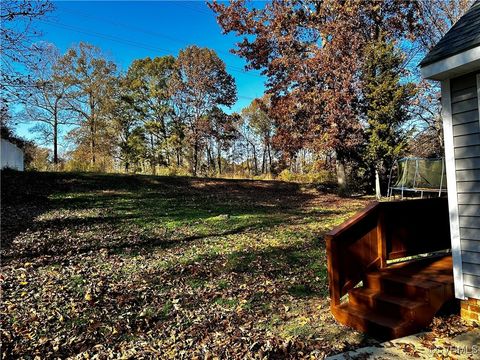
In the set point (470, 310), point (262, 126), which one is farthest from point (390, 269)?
point (262, 126)

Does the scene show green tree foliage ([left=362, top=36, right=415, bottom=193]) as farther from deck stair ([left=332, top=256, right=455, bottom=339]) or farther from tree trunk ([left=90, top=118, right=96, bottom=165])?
tree trunk ([left=90, top=118, right=96, bottom=165])

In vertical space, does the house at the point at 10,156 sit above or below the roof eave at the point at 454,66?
above

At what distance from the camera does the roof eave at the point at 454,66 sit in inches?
118

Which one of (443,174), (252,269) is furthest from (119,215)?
(443,174)

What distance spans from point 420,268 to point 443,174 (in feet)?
15.3

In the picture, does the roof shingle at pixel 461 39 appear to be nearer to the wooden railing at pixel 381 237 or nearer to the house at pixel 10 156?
the wooden railing at pixel 381 237

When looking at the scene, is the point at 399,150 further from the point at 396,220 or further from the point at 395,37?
the point at 396,220

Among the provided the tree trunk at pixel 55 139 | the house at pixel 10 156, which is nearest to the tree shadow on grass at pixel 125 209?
the house at pixel 10 156

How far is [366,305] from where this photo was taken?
367 cm

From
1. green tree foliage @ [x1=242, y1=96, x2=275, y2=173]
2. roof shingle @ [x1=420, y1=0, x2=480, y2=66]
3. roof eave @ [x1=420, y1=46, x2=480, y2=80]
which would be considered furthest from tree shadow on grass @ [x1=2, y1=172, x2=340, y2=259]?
green tree foliage @ [x1=242, y1=96, x2=275, y2=173]

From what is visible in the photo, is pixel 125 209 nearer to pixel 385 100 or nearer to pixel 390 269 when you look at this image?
pixel 390 269

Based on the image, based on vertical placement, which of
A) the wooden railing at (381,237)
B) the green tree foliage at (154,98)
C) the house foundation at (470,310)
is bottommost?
the house foundation at (470,310)

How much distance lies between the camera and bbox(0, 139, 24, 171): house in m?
13.4

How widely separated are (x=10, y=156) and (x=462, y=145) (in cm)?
1568
